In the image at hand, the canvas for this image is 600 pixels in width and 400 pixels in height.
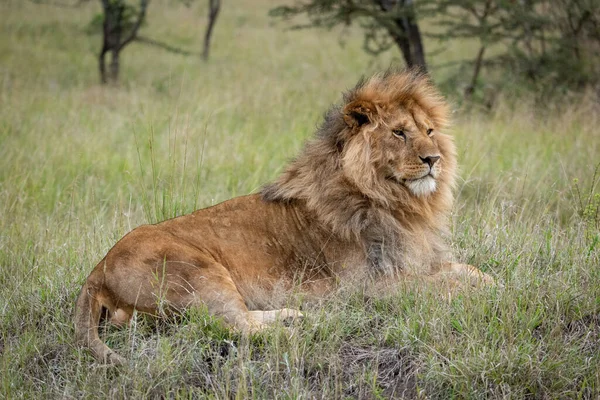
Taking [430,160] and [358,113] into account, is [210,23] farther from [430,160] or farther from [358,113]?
[430,160]

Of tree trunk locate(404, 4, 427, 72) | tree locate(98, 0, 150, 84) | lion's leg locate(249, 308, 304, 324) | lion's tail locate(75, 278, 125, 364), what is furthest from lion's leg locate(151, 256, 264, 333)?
tree locate(98, 0, 150, 84)

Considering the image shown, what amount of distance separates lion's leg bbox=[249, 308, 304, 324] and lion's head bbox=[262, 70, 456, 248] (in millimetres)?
581

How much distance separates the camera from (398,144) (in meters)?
4.02

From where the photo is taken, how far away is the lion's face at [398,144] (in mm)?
3982

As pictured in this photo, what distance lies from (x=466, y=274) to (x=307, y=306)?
85cm

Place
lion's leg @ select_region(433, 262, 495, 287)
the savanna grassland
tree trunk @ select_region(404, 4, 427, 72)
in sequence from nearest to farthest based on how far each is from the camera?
1. the savanna grassland
2. lion's leg @ select_region(433, 262, 495, 287)
3. tree trunk @ select_region(404, 4, 427, 72)

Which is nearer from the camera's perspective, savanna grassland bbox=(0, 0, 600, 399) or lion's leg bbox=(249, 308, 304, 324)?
savanna grassland bbox=(0, 0, 600, 399)

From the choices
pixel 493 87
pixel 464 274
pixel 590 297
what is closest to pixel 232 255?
pixel 464 274

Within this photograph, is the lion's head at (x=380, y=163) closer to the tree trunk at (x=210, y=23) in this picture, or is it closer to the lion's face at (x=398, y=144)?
the lion's face at (x=398, y=144)

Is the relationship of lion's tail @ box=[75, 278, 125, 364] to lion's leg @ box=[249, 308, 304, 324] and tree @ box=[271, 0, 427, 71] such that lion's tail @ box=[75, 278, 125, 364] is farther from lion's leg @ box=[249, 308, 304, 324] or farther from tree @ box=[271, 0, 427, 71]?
tree @ box=[271, 0, 427, 71]

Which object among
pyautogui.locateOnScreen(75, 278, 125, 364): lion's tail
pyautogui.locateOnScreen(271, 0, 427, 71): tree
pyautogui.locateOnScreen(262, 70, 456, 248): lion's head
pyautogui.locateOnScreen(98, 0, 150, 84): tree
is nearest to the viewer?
pyautogui.locateOnScreen(75, 278, 125, 364): lion's tail

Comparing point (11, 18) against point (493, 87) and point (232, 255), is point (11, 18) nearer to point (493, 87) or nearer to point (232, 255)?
point (493, 87)

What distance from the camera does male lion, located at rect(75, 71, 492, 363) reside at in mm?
3959

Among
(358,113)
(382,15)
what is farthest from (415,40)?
(358,113)
